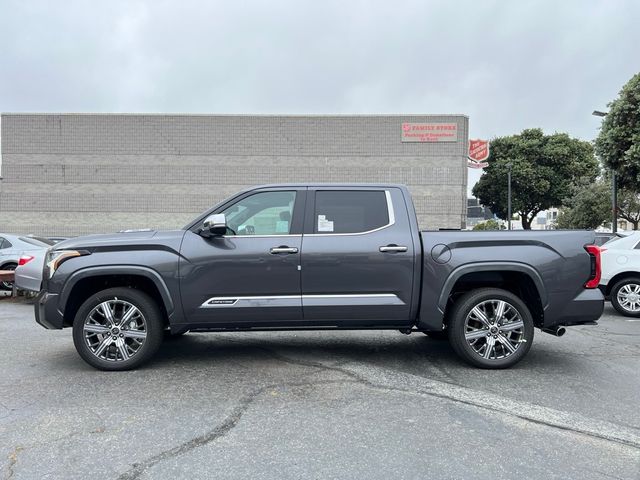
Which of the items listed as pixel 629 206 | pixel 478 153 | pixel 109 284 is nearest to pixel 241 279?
pixel 109 284

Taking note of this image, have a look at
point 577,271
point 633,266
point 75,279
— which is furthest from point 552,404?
point 633,266

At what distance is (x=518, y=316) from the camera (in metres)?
5.20

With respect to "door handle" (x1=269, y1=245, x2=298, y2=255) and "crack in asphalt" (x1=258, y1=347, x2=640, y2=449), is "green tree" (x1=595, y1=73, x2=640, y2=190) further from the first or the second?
"door handle" (x1=269, y1=245, x2=298, y2=255)

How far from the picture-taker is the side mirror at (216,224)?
4.87 m

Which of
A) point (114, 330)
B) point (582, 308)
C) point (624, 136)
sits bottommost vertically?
point (114, 330)

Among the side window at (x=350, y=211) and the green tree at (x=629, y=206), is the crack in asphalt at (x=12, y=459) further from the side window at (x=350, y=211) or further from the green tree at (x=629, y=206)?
the green tree at (x=629, y=206)

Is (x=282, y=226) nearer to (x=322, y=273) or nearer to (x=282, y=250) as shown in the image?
(x=282, y=250)

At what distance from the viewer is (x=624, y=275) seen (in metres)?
9.30

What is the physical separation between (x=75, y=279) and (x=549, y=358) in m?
5.22

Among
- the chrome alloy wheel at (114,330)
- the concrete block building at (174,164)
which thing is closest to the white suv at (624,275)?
the chrome alloy wheel at (114,330)

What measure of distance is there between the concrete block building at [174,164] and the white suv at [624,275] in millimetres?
19233

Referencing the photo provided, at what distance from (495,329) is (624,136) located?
11427 mm

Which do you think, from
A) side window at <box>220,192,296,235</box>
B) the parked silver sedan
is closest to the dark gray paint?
side window at <box>220,192,296,235</box>

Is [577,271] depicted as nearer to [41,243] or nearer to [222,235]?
[222,235]
